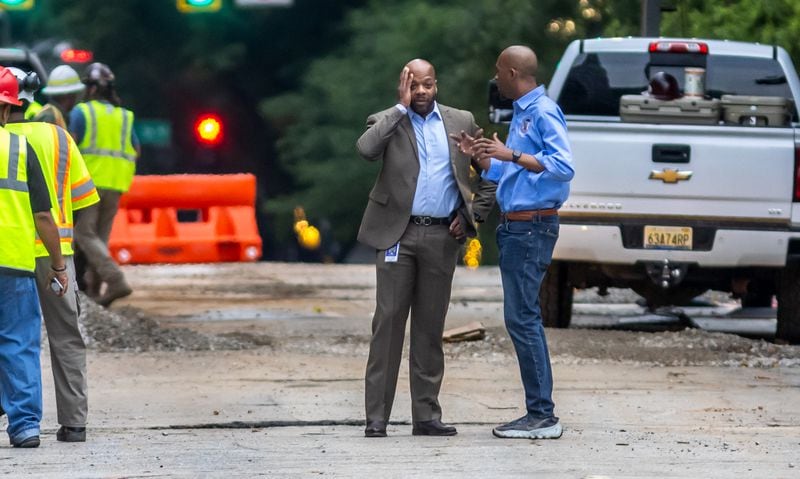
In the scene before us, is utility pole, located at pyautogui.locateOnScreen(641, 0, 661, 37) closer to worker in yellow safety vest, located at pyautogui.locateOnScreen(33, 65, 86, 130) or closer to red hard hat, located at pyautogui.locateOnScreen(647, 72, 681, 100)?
red hard hat, located at pyautogui.locateOnScreen(647, 72, 681, 100)

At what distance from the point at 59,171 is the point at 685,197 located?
5.08m

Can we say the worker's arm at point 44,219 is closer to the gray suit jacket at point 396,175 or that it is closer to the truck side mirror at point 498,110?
the gray suit jacket at point 396,175

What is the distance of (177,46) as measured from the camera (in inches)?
1361

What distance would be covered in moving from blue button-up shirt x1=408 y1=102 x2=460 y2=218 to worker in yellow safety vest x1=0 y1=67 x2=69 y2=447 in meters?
1.74

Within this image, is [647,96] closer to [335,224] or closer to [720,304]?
[720,304]

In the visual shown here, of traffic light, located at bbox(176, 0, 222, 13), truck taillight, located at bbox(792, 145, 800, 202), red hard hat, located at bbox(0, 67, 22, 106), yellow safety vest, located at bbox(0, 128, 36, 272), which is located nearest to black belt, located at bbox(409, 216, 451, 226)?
yellow safety vest, located at bbox(0, 128, 36, 272)

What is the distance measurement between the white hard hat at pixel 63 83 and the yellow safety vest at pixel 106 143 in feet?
1.61

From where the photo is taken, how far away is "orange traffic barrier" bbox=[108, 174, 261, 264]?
811 inches

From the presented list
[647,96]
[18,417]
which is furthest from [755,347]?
[18,417]

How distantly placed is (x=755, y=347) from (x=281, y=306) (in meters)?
5.20

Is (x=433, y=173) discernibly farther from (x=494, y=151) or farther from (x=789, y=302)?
(x=789, y=302)

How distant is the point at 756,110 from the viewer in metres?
13.0

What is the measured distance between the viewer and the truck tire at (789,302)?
13.2 meters

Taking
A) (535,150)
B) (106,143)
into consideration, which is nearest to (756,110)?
(535,150)
